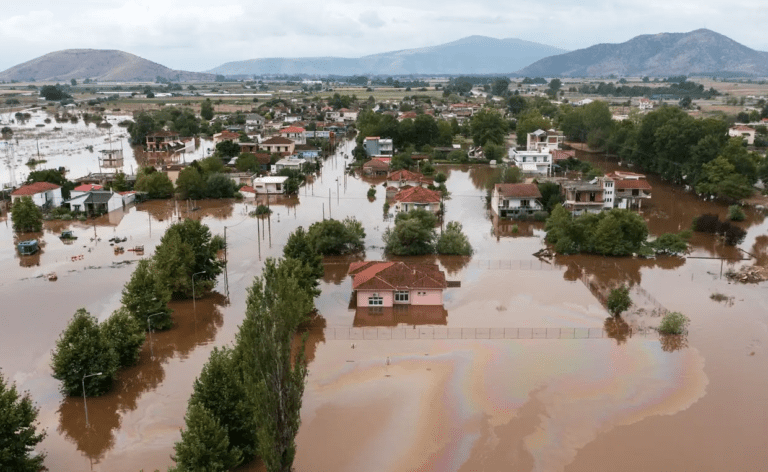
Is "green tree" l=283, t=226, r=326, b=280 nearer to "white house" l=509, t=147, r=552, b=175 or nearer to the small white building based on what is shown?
the small white building

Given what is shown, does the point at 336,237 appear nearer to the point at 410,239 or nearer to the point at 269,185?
the point at 410,239

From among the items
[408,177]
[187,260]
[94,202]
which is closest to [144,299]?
[187,260]

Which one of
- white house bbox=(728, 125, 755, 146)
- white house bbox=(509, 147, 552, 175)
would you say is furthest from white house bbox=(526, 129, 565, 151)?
white house bbox=(728, 125, 755, 146)

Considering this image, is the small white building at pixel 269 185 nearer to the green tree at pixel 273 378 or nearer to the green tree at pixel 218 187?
the green tree at pixel 218 187

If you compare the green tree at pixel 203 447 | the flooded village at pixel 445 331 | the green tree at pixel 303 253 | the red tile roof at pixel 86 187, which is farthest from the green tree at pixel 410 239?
the red tile roof at pixel 86 187

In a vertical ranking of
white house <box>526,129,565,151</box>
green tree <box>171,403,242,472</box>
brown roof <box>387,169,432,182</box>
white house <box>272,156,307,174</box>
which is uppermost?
white house <box>526,129,565,151</box>
